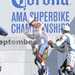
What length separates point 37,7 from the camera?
Result: 9.77 feet

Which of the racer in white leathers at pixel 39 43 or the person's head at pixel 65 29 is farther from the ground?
the person's head at pixel 65 29

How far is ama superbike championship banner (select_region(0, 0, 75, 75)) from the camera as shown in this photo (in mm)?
2957

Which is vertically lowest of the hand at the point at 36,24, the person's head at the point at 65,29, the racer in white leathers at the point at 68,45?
the racer in white leathers at the point at 68,45

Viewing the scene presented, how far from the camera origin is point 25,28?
2998mm

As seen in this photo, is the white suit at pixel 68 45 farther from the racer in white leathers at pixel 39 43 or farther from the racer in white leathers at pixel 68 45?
the racer in white leathers at pixel 39 43

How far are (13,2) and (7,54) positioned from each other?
58 cm

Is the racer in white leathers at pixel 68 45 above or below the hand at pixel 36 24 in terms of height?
below

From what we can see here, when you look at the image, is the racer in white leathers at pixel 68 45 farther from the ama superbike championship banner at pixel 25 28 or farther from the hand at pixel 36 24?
the hand at pixel 36 24

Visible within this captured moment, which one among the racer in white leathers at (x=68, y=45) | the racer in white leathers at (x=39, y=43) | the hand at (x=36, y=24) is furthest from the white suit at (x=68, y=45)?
the hand at (x=36, y=24)

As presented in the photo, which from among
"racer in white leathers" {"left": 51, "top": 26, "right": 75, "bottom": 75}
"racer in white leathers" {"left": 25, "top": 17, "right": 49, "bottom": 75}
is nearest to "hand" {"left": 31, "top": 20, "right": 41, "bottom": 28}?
"racer in white leathers" {"left": 25, "top": 17, "right": 49, "bottom": 75}

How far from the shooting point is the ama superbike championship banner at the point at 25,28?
2957 millimetres

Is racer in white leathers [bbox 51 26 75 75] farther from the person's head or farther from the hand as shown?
the hand

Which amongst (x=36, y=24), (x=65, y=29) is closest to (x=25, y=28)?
(x=36, y=24)

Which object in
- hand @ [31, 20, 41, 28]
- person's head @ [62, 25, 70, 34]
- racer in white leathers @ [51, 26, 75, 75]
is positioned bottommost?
racer in white leathers @ [51, 26, 75, 75]
